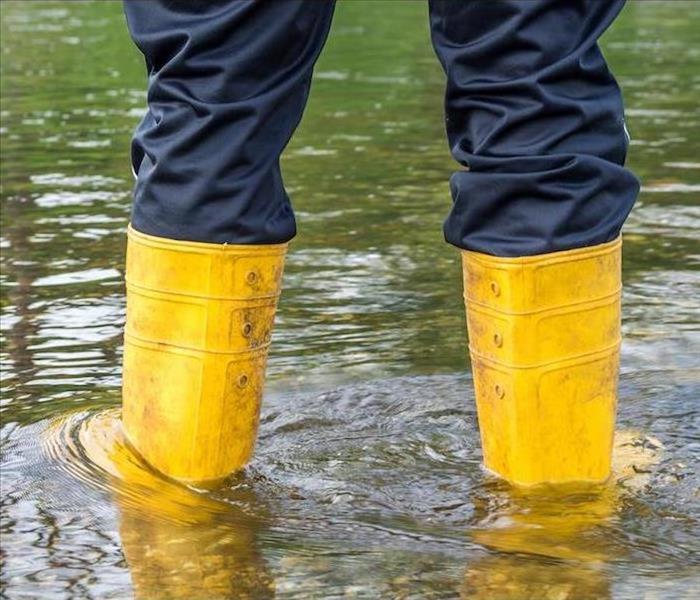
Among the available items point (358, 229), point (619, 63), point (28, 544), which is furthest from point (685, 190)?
point (619, 63)

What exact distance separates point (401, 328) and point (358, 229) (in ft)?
3.56

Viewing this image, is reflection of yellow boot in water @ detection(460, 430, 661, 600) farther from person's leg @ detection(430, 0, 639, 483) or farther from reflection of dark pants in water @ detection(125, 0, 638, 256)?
reflection of dark pants in water @ detection(125, 0, 638, 256)

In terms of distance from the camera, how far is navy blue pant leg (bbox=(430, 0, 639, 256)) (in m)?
2.19

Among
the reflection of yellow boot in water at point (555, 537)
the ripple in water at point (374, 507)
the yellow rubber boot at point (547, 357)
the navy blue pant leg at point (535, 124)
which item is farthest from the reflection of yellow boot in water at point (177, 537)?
the navy blue pant leg at point (535, 124)

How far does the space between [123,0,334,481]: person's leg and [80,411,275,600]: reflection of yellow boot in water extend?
65 mm

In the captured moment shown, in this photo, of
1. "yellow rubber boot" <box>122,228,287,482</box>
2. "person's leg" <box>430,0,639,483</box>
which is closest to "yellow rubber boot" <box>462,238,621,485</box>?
"person's leg" <box>430,0,639,483</box>

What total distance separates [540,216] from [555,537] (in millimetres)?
443

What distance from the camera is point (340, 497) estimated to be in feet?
7.47

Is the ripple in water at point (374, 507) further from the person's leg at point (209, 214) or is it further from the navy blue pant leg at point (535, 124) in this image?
the navy blue pant leg at point (535, 124)

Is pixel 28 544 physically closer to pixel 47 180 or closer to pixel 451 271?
pixel 451 271

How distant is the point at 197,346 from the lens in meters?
2.28

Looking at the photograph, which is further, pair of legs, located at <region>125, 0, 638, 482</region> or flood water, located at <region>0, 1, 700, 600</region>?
pair of legs, located at <region>125, 0, 638, 482</region>

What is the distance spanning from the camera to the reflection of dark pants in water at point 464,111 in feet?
7.22

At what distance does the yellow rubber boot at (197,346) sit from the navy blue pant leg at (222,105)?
4cm
